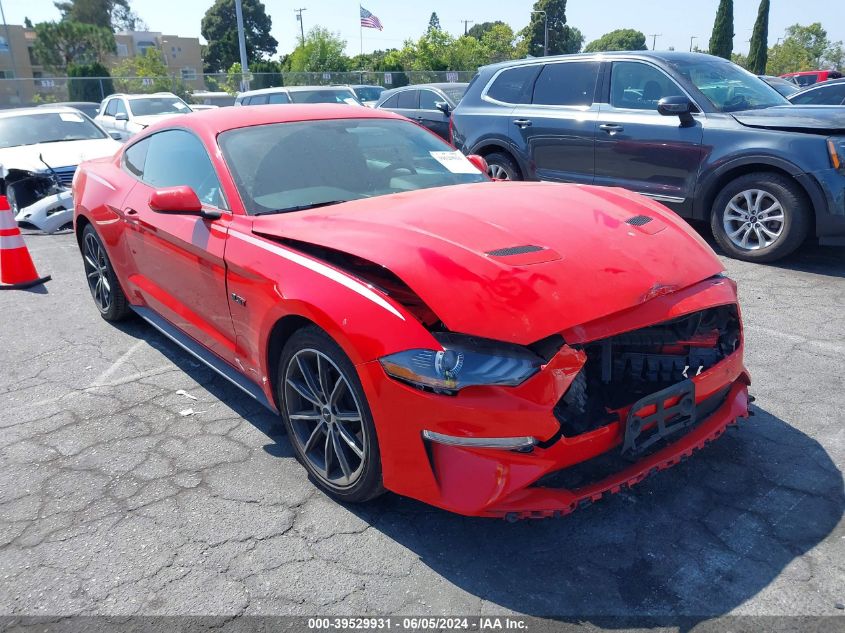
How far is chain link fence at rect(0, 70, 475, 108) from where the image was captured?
30.5 m

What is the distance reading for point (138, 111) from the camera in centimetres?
1411

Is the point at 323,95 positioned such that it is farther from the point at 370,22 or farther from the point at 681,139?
the point at 370,22

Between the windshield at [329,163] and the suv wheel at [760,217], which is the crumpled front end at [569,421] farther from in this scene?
the suv wheel at [760,217]

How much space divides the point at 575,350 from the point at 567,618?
893 mm

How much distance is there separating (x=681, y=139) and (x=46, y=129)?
9.00m

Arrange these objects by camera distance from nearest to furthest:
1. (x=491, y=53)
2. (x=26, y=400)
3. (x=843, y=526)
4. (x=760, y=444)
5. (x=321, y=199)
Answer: (x=843, y=526)
(x=760, y=444)
(x=321, y=199)
(x=26, y=400)
(x=491, y=53)

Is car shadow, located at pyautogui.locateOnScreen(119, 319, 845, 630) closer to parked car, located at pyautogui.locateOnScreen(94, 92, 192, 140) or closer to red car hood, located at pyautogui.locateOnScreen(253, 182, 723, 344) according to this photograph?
red car hood, located at pyautogui.locateOnScreen(253, 182, 723, 344)

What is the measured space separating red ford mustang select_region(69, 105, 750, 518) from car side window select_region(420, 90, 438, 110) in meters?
8.44

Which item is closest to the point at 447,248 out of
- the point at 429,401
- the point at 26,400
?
the point at 429,401

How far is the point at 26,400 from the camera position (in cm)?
405

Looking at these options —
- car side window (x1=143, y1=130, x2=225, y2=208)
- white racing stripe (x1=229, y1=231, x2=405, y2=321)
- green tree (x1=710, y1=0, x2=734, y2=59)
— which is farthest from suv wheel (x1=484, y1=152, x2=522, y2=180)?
green tree (x1=710, y1=0, x2=734, y2=59)

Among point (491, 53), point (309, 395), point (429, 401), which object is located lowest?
point (309, 395)

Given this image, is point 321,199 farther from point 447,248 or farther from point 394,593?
point 394,593

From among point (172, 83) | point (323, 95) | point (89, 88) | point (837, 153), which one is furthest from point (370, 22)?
point (837, 153)
